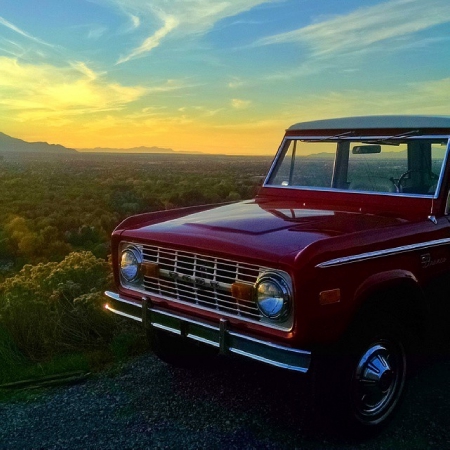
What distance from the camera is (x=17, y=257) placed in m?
14.3

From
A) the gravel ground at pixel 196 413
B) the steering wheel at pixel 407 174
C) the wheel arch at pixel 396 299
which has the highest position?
the steering wheel at pixel 407 174

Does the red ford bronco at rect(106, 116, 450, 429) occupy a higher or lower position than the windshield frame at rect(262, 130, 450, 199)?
lower

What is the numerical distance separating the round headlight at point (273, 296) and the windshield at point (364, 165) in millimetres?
1585

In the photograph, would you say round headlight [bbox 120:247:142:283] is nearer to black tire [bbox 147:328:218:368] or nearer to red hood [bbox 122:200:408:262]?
red hood [bbox 122:200:408:262]

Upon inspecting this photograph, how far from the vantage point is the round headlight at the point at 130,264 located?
4.34 metres

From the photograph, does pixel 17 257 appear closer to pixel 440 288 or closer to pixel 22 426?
pixel 22 426

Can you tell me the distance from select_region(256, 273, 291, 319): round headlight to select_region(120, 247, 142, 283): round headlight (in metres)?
1.11

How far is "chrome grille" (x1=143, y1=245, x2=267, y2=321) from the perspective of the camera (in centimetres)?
366

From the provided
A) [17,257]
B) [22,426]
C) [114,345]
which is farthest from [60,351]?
[17,257]

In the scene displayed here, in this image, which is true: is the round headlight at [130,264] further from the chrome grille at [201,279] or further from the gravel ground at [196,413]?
the gravel ground at [196,413]

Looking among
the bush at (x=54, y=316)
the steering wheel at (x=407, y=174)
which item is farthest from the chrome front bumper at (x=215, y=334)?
the steering wheel at (x=407, y=174)

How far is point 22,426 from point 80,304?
1979 millimetres

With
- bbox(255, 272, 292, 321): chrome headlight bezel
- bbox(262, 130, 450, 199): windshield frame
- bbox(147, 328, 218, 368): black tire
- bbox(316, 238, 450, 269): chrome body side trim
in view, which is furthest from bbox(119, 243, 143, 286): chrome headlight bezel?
bbox(262, 130, 450, 199): windshield frame

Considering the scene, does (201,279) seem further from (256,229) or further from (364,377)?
(364,377)
